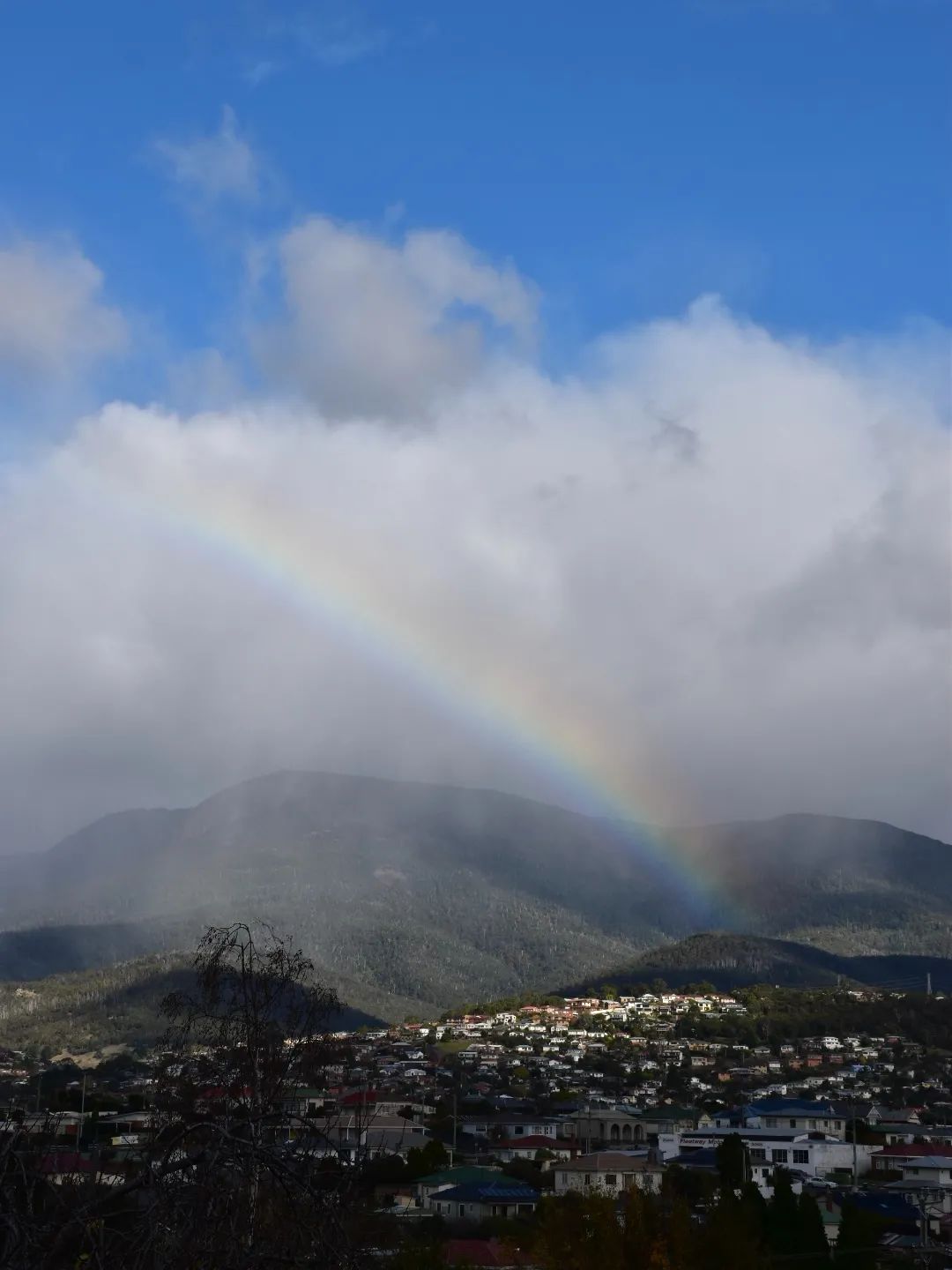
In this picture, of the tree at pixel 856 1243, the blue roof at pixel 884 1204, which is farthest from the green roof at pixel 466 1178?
the tree at pixel 856 1243

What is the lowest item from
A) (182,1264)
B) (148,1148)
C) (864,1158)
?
(864,1158)

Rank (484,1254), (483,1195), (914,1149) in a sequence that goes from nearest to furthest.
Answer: (484,1254)
(483,1195)
(914,1149)

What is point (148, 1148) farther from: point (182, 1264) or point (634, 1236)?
point (634, 1236)

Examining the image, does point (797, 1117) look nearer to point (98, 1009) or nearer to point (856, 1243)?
point (856, 1243)

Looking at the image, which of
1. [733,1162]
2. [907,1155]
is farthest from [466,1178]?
[907,1155]

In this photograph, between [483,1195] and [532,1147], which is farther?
[532,1147]

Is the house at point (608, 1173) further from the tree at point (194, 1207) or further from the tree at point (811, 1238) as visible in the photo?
the tree at point (194, 1207)

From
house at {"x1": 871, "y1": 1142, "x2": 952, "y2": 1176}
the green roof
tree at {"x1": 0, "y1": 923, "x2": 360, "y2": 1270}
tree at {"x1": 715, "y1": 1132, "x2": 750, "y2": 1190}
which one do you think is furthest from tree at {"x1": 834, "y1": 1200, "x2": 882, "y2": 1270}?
tree at {"x1": 0, "y1": 923, "x2": 360, "y2": 1270}

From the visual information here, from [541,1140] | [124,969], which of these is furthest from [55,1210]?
[124,969]

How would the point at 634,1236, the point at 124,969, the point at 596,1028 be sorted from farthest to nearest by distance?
the point at 124,969
the point at 596,1028
the point at 634,1236
